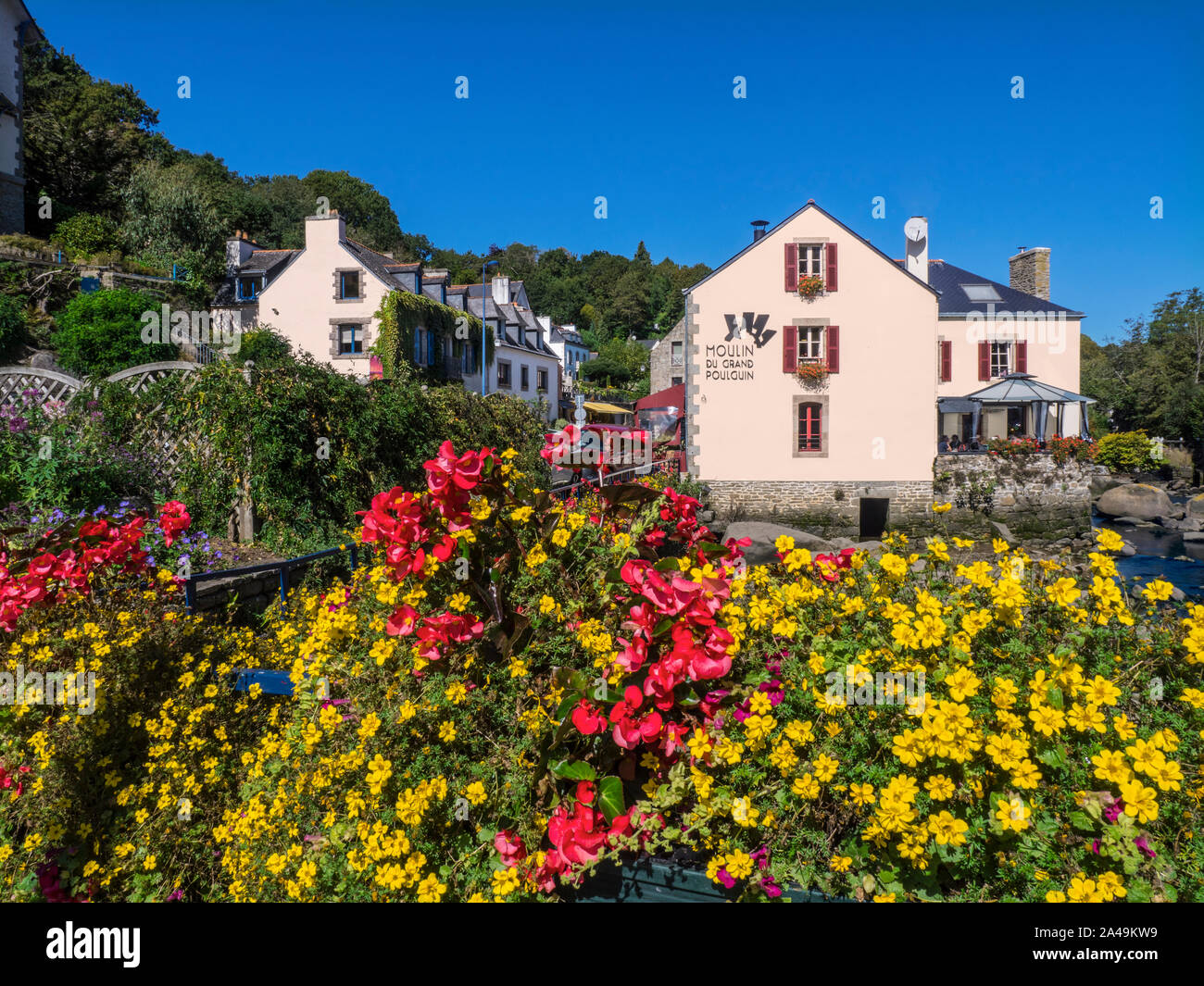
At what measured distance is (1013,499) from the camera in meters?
21.9

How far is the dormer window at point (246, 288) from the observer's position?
29.1m

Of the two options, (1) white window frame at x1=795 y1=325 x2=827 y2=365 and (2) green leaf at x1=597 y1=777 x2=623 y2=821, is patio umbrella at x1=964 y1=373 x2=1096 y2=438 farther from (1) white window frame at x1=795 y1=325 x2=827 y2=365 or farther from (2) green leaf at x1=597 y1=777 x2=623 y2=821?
(2) green leaf at x1=597 y1=777 x2=623 y2=821

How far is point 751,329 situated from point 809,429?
11.8 ft

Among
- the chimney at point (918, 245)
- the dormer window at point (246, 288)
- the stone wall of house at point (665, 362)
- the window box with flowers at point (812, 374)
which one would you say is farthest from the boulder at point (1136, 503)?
the dormer window at point (246, 288)

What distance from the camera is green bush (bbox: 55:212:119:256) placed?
22.7 meters

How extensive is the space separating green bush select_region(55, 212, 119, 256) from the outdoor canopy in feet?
96.3

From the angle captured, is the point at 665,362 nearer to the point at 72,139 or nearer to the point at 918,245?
the point at 918,245

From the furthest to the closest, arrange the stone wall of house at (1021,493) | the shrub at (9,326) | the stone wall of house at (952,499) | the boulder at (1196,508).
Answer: the boulder at (1196,508), the stone wall of house at (1021,493), the stone wall of house at (952,499), the shrub at (9,326)

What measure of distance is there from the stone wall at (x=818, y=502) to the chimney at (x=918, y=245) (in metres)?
8.88

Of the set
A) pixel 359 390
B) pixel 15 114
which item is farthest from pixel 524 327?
pixel 359 390

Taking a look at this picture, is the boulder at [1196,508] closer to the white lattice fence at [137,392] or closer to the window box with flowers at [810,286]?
the window box with flowers at [810,286]

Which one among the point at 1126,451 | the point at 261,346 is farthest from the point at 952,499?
the point at 261,346

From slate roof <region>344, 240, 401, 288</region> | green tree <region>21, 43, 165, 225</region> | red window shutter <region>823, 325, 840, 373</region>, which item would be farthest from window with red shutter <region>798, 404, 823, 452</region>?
green tree <region>21, 43, 165, 225</region>
